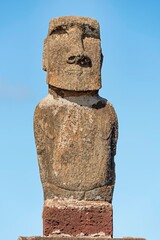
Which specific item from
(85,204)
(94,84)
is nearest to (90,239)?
(85,204)

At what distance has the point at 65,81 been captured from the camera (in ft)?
41.8

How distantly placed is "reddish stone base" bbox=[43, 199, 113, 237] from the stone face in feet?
0.57

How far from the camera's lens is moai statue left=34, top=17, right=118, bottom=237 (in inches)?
488

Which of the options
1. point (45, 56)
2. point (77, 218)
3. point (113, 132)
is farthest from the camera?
point (45, 56)

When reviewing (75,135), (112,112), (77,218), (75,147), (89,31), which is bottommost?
(77,218)

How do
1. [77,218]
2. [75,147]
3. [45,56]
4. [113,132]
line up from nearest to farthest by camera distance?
[77,218]
[75,147]
[113,132]
[45,56]

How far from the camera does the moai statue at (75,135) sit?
12383 millimetres

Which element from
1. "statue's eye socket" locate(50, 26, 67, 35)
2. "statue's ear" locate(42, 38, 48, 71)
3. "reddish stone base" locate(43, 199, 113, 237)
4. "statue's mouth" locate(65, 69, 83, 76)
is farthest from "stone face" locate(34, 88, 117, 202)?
"statue's eye socket" locate(50, 26, 67, 35)

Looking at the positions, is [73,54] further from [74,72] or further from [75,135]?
[75,135]

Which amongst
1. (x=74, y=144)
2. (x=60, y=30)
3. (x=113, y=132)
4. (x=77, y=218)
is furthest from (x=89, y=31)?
(x=77, y=218)

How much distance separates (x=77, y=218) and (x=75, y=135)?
125 cm

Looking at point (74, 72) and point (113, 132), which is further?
point (113, 132)

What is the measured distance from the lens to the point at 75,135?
12562 millimetres

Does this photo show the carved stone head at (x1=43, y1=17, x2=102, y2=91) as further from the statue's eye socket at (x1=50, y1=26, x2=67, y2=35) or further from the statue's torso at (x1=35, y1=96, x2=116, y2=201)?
the statue's torso at (x1=35, y1=96, x2=116, y2=201)
